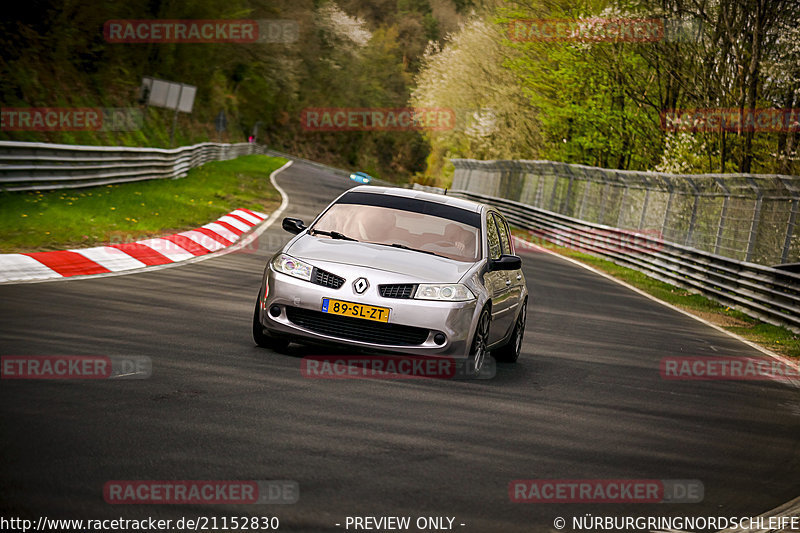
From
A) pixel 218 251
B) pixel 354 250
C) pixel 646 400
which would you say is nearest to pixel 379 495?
pixel 354 250

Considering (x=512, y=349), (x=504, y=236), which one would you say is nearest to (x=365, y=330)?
(x=512, y=349)

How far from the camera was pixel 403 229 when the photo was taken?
9.61 meters

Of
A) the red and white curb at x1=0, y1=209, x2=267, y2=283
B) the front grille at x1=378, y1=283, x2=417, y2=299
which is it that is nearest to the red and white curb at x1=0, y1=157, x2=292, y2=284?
the red and white curb at x1=0, y1=209, x2=267, y2=283

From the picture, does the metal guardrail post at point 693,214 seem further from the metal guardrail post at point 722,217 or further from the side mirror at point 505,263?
the side mirror at point 505,263

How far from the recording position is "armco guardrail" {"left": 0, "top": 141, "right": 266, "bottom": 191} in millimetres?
18319

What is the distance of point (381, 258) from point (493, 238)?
178 centimetres

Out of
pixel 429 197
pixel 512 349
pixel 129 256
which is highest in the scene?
pixel 429 197

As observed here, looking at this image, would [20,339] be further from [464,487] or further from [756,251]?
[756,251]

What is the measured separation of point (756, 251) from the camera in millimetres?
21266

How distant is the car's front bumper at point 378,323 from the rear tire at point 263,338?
346 millimetres

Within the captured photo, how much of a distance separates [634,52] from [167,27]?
2094cm

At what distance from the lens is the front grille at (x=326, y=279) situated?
27.6 ft

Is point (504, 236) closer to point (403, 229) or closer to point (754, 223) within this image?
point (403, 229)

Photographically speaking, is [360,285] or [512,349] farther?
[512,349]
